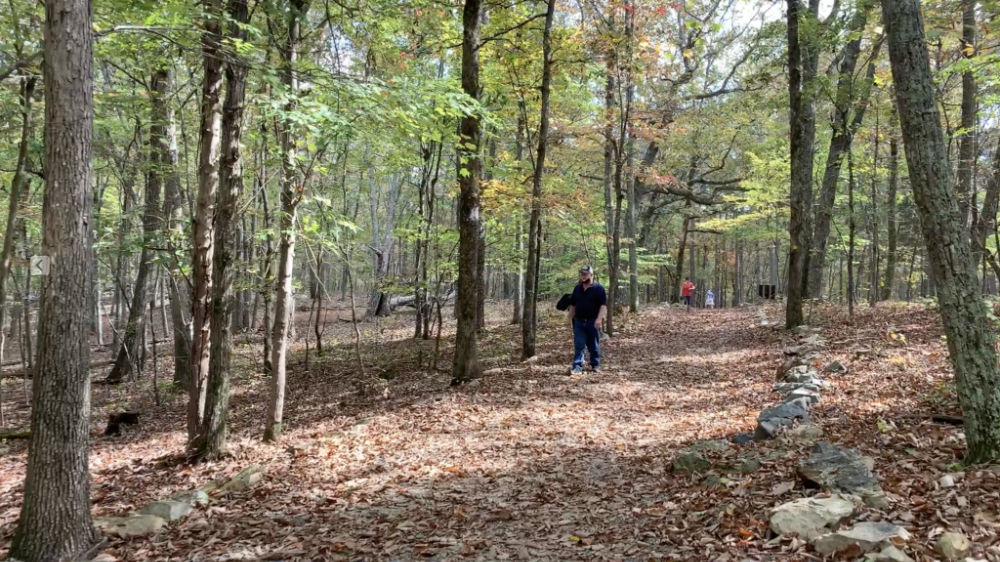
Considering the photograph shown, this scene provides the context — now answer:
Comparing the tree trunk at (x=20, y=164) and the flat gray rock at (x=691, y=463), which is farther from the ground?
the tree trunk at (x=20, y=164)

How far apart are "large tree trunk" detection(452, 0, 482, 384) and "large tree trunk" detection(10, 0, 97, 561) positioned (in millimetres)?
5242

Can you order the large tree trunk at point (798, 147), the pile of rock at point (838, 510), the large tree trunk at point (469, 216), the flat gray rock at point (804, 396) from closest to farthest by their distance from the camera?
1. the pile of rock at point (838, 510)
2. the flat gray rock at point (804, 396)
3. the large tree trunk at point (469, 216)
4. the large tree trunk at point (798, 147)

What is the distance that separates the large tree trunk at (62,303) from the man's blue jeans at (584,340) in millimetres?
7468

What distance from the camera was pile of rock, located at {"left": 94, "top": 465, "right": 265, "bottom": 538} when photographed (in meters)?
4.58

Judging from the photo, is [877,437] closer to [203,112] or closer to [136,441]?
[203,112]

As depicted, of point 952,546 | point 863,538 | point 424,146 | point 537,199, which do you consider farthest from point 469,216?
point 952,546

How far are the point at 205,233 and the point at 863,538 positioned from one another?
6799 mm

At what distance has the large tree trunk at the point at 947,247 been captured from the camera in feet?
12.4

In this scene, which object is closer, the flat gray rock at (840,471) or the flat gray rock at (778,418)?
the flat gray rock at (840,471)

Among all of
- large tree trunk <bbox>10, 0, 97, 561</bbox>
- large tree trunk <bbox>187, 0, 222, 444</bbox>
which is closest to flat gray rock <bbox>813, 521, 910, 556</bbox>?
large tree trunk <bbox>10, 0, 97, 561</bbox>

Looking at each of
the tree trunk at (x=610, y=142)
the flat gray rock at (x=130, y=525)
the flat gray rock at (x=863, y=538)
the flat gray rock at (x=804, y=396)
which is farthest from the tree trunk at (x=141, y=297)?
the flat gray rock at (x=863, y=538)

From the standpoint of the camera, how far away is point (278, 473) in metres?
6.01

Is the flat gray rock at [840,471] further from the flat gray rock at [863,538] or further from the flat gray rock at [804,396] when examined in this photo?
the flat gray rock at [804,396]

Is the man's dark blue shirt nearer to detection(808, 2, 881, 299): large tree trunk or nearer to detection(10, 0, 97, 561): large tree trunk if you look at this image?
detection(808, 2, 881, 299): large tree trunk
